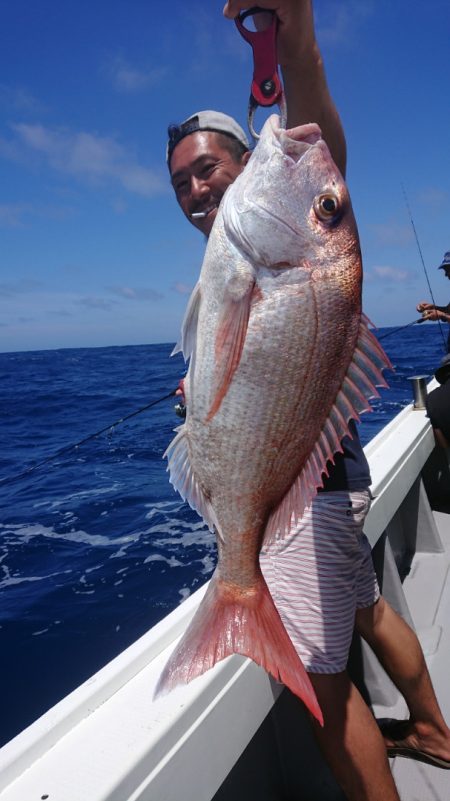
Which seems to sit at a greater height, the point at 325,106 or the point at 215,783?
the point at 325,106

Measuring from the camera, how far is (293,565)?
1828mm

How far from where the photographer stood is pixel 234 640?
1.43 m

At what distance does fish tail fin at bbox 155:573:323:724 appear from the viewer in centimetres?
138

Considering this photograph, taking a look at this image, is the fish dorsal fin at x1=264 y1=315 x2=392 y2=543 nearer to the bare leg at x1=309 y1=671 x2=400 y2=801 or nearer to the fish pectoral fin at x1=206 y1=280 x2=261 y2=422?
the fish pectoral fin at x1=206 y1=280 x2=261 y2=422

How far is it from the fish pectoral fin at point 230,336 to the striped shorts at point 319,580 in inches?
26.1

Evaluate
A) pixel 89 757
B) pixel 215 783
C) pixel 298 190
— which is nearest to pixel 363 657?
pixel 215 783

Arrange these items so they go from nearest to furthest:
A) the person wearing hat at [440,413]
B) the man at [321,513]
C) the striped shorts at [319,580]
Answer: the man at [321,513]
the striped shorts at [319,580]
the person wearing hat at [440,413]

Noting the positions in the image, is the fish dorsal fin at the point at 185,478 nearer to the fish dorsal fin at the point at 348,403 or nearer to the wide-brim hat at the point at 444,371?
the fish dorsal fin at the point at 348,403

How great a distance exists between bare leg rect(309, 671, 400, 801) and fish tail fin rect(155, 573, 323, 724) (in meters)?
0.51

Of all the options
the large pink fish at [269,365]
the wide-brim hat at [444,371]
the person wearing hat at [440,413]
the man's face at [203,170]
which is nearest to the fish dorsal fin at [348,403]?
the large pink fish at [269,365]

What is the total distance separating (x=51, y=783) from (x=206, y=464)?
852 mm

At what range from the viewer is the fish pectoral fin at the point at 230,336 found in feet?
4.50

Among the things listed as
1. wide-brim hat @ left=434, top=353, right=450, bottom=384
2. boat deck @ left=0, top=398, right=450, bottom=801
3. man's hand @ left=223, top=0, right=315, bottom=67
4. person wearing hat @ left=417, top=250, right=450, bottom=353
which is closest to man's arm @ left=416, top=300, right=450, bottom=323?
person wearing hat @ left=417, top=250, right=450, bottom=353

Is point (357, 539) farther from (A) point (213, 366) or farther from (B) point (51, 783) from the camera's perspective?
(B) point (51, 783)
